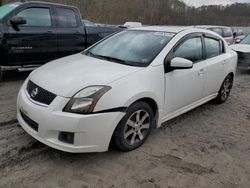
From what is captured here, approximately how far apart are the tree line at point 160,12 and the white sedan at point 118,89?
1012 inches

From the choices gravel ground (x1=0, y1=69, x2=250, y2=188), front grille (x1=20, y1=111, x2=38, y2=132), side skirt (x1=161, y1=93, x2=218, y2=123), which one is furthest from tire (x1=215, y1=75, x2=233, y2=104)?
front grille (x1=20, y1=111, x2=38, y2=132)

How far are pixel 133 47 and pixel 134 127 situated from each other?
128 cm

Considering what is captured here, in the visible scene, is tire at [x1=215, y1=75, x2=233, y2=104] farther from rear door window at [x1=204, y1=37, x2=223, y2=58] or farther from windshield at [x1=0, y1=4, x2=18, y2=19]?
→ windshield at [x1=0, y1=4, x2=18, y2=19]

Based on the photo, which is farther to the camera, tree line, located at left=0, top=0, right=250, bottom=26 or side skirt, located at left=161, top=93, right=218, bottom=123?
tree line, located at left=0, top=0, right=250, bottom=26

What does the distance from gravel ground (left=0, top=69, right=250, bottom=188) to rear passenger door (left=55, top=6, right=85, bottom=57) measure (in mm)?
2887

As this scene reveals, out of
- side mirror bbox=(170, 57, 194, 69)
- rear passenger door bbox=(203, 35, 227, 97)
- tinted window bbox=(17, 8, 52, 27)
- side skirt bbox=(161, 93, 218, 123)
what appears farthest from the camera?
tinted window bbox=(17, 8, 52, 27)

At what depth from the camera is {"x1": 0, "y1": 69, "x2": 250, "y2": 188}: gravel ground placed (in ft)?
9.61

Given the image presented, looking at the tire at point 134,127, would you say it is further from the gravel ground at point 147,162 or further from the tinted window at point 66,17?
the tinted window at point 66,17

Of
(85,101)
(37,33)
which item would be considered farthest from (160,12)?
(85,101)

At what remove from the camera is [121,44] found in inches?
169

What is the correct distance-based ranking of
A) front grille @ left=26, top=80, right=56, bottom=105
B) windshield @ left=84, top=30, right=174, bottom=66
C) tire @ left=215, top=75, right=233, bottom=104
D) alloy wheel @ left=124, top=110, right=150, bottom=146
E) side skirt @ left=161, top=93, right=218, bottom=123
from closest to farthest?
front grille @ left=26, top=80, right=56, bottom=105
alloy wheel @ left=124, top=110, right=150, bottom=146
windshield @ left=84, top=30, right=174, bottom=66
side skirt @ left=161, top=93, right=218, bottom=123
tire @ left=215, top=75, right=233, bottom=104

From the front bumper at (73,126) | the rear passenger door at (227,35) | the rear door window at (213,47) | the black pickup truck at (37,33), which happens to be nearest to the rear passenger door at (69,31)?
the black pickup truck at (37,33)

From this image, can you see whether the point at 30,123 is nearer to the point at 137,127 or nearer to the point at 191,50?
the point at 137,127

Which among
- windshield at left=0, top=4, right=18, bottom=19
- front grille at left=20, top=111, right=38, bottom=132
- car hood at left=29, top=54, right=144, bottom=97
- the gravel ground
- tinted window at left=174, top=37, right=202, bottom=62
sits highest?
windshield at left=0, top=4, right=18, bottom=19
